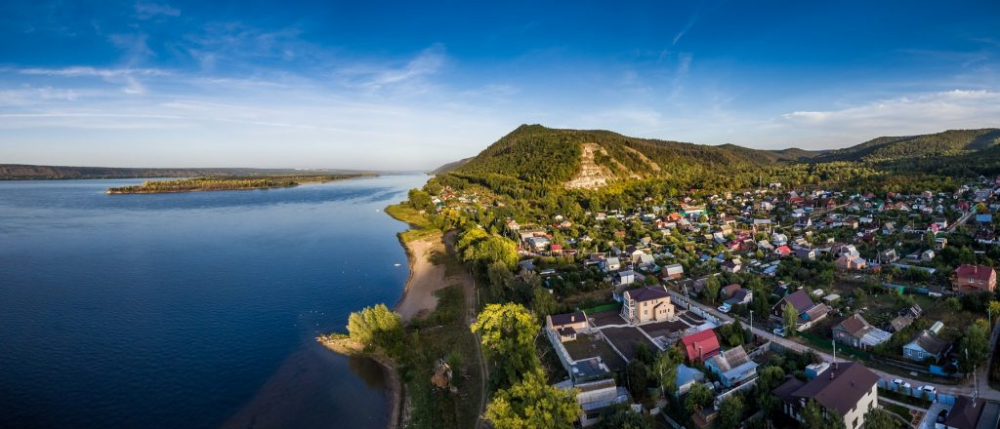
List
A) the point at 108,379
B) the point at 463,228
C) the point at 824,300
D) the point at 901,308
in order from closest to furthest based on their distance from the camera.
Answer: the point at 108,379, the point at 901,308, the point at 824,300, the point at 463,228

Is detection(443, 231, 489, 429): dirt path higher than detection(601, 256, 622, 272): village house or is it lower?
lower

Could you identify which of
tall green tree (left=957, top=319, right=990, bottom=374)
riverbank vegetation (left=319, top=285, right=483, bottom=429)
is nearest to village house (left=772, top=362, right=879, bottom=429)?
tall green tree (left=957, top=319, right=990, bottom=374)

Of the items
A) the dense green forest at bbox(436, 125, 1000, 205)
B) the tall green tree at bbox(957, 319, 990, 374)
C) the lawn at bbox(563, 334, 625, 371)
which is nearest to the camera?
the tall green tree at bbox(957, 319, 990, 374)

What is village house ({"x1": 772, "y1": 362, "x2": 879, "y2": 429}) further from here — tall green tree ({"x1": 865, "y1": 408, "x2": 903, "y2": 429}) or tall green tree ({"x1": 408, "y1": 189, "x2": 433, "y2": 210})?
tall green tree ({"x1": 408, "y1": 189, "x2": 433, "y2": 210})

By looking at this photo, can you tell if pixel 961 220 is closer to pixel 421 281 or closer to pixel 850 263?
pixel 850 263

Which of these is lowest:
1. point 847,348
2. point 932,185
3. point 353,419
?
point 353,419

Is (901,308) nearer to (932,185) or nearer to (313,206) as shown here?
(932,185)

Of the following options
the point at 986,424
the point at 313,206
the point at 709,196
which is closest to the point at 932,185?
the point at 709,196
